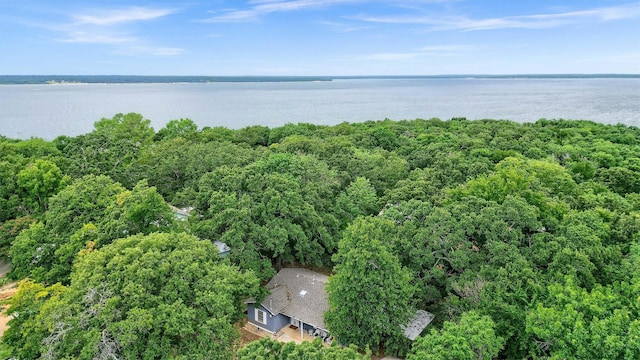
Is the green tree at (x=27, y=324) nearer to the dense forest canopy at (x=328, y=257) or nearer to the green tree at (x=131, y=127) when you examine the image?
the dense forest canopy at (x=328, y=257)

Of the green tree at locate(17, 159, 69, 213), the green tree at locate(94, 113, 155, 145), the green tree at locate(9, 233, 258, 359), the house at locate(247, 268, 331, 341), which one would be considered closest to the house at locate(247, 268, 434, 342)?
the house at locate(247, 268, 331, 341)

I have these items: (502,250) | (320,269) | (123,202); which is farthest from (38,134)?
(502,250)

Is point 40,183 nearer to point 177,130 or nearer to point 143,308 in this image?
point 143,308

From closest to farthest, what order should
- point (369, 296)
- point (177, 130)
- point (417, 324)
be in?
point (369, 296)
point (417, 324)
point (177, 130)

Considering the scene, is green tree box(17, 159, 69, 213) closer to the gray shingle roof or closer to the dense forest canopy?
the dense forest canopy

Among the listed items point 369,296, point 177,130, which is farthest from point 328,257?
point 177,130

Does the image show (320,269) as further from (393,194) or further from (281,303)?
(393,194)

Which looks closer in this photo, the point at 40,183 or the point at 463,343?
the point at 463,343
